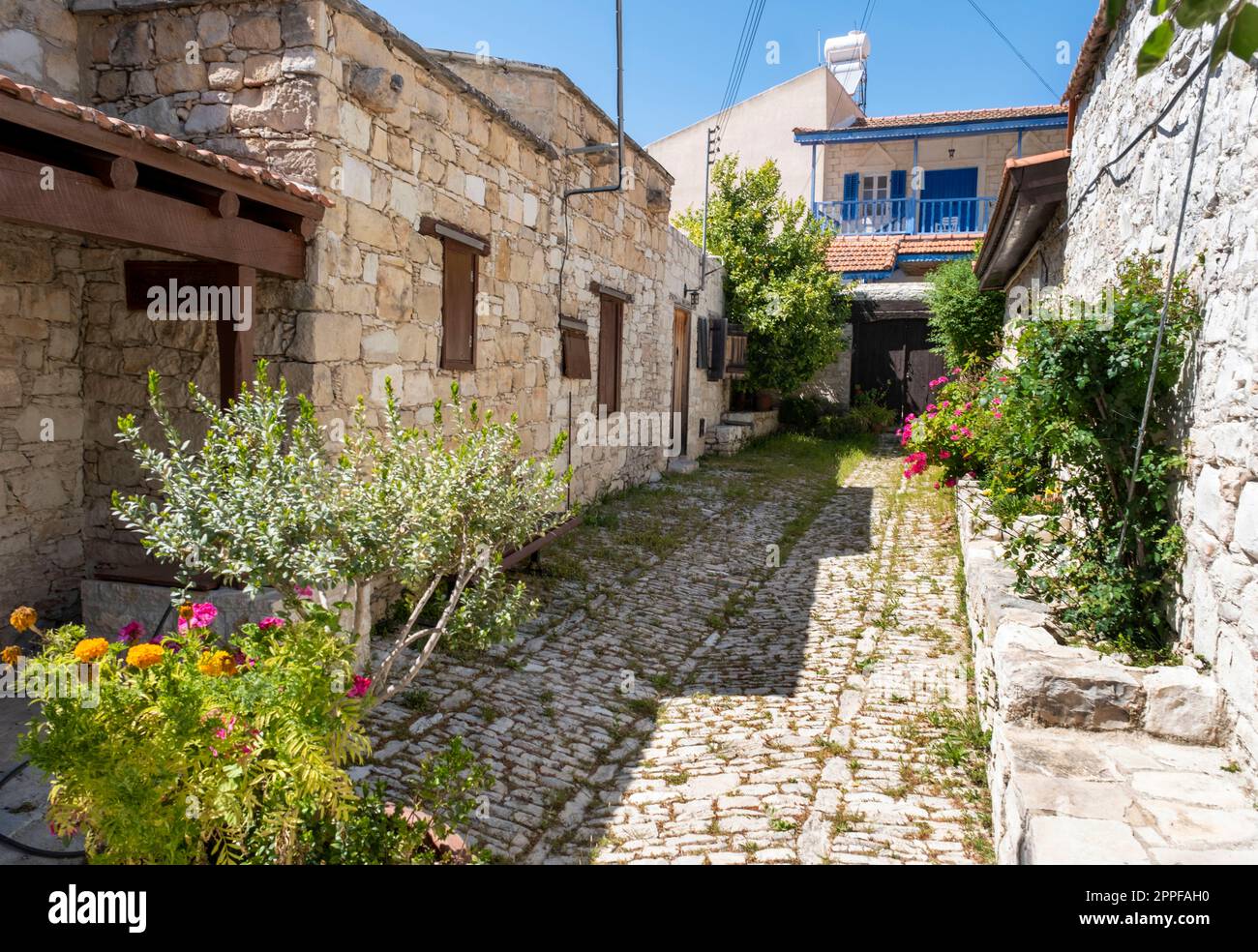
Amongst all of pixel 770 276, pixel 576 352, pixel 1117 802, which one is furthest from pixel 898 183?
pixel 1117 802

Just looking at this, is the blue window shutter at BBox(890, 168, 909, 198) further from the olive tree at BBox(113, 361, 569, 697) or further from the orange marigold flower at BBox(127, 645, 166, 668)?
the orange marigold flower at BBox(127, 645, 166, 668)

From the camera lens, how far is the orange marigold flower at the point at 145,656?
8.34 feet

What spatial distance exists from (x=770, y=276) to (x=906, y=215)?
667cm

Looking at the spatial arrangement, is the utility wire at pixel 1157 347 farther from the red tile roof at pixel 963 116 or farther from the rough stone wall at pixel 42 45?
the red tile roof at pixel 963 116

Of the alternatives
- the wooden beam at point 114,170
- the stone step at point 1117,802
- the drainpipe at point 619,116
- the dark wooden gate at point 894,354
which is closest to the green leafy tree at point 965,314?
the dark wooden gate at point 894,354

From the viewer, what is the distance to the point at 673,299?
11984 millimetres

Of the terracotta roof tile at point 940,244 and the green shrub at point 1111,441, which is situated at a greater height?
the terracotta roof tile at point 940,244

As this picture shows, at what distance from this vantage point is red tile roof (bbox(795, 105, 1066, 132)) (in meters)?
17.0

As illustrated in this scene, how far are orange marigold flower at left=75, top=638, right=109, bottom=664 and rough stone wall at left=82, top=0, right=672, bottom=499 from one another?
214 centimetres

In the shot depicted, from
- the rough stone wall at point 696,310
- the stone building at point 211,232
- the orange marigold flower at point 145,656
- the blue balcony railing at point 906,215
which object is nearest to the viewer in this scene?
the orange marigold flower at point 145,656

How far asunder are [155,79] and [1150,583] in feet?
18.3

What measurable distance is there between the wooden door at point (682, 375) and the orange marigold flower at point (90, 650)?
32.8 ft
